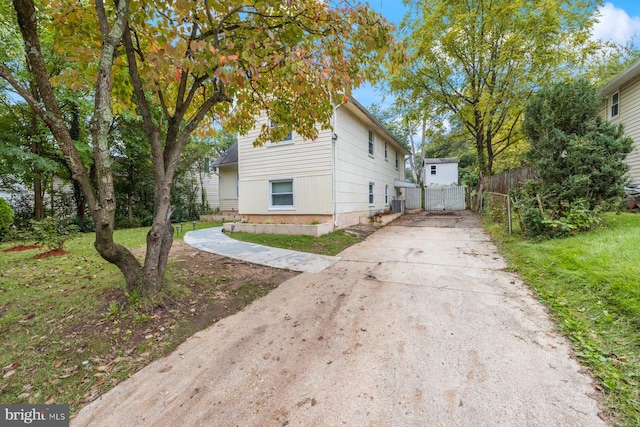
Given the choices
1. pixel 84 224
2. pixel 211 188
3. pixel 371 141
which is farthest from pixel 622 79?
pixel 84 224

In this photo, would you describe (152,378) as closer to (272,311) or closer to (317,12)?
(272,311)

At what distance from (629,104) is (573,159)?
319 inches

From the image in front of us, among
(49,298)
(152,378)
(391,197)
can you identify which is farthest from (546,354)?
(391,197)

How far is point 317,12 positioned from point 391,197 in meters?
14.1

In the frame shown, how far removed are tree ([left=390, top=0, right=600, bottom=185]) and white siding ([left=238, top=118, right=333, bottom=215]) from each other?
5.05 metres

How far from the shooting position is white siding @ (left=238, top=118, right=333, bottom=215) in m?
9.65

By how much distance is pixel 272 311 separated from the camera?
355cm

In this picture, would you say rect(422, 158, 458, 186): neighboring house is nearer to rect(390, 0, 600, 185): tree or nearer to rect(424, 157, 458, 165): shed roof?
rect(424, 157, 458, 165): shed roof

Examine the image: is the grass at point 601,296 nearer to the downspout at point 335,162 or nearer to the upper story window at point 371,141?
the downspout at point 335,162

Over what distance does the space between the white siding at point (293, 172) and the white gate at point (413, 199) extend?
40.4 feet

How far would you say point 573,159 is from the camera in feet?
18.6

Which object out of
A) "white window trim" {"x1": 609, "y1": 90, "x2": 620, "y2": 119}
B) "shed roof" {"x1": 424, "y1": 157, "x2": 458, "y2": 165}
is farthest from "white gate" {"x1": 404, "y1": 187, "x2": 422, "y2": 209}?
"white window trim" {"x1": 609, "y1": 90, "x2": 620, "y2": 119}

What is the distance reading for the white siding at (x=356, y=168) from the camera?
33.1 ft

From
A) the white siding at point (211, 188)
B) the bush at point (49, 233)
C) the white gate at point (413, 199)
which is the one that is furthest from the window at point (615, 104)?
the white siding at point (211, 188)
